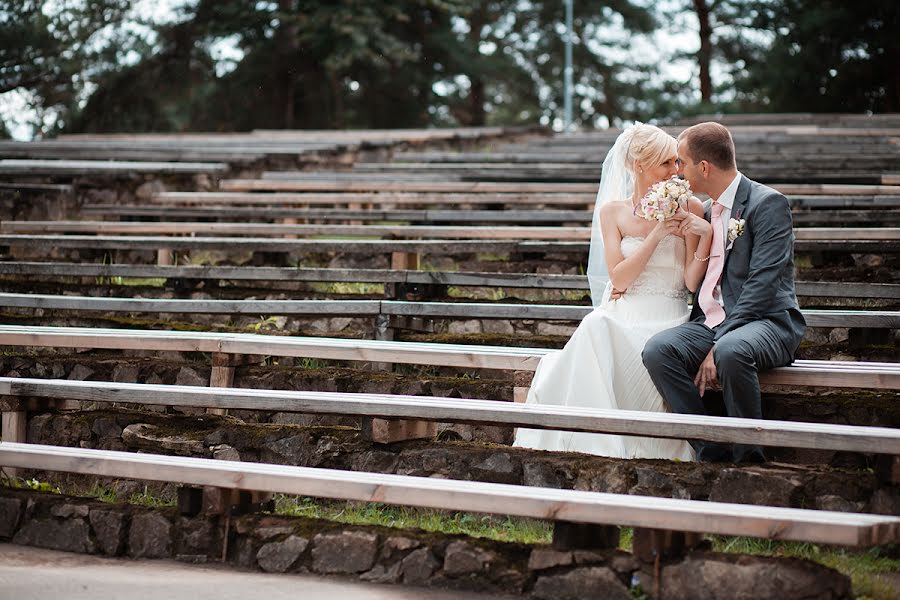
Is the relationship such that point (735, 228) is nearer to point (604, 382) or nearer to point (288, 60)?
point (604, 382)

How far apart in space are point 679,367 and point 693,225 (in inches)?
25.8

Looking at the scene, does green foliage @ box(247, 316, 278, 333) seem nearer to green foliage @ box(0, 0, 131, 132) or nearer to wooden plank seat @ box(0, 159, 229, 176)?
wooden plank seat @ box(0, 159, 229, 176)

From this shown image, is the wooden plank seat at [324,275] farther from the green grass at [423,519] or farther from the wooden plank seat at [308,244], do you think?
the green grass at [423,519]

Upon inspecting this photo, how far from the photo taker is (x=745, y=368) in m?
3.81

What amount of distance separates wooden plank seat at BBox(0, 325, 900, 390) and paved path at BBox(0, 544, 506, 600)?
1231 millimetres

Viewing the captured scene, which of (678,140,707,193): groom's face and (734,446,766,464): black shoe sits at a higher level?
(678,140,707,193): groom's face

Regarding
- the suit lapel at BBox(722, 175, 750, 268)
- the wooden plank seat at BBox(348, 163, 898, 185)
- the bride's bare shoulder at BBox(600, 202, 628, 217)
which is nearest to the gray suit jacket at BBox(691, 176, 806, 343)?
the suit lapel at BBox(722, 175, 750, 268)

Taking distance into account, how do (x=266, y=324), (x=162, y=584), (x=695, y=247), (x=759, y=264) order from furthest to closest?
(x=266, y=324) → (x=695, y=247) → (x=759, y=264) → (x=162, y=584)

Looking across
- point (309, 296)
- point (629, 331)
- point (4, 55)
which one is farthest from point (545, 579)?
point (4, 55)

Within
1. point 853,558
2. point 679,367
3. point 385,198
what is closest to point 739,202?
point 679,367

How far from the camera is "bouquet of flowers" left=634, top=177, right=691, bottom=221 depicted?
429cm

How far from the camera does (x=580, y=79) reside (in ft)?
76.1

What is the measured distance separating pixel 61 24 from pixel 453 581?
548 inches

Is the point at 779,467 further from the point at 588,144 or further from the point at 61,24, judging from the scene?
the point at 61,24
